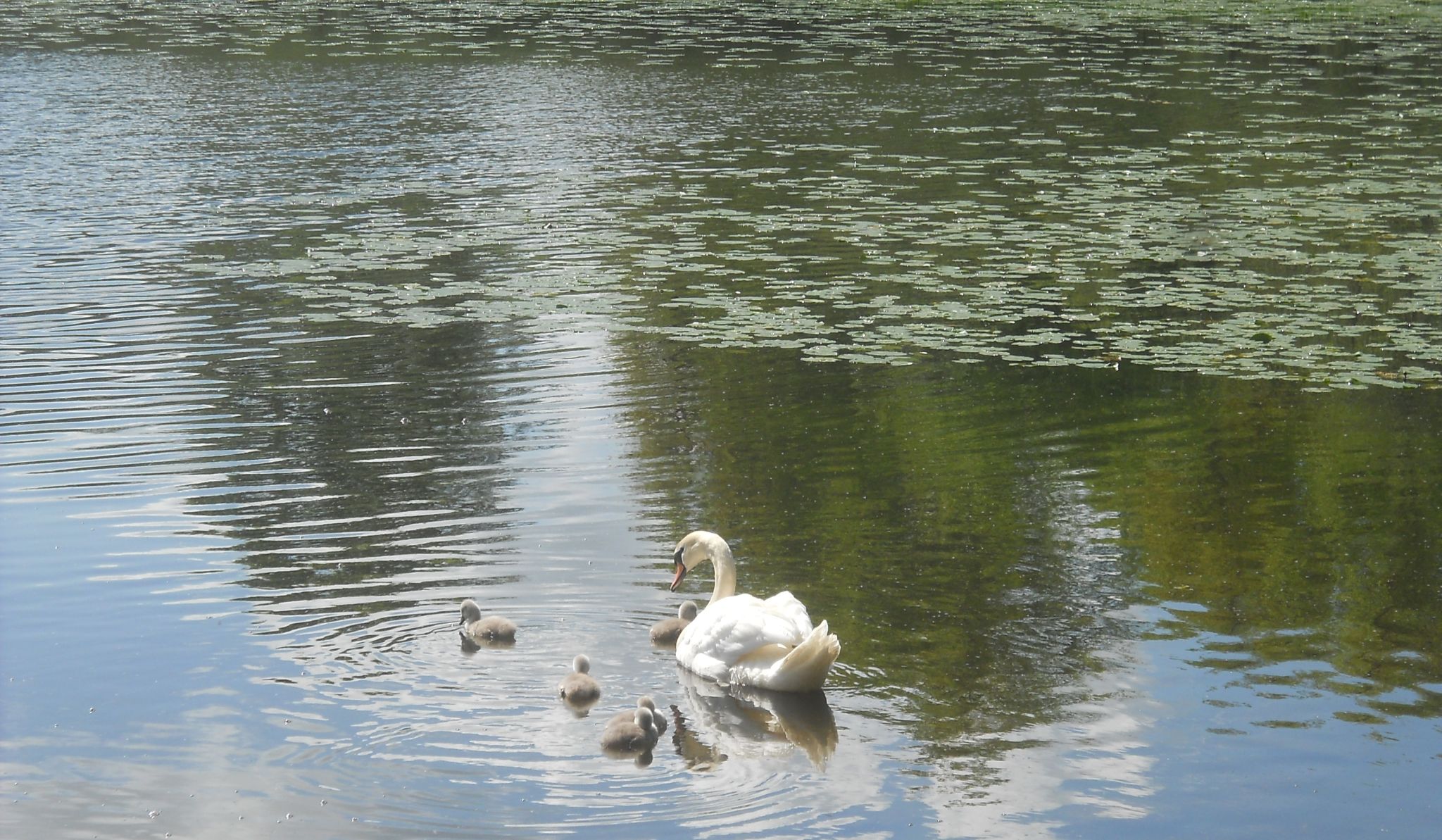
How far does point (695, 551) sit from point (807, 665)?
1.41 m

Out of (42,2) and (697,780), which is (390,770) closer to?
(697,780)

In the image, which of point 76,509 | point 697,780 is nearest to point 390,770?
point 697,780

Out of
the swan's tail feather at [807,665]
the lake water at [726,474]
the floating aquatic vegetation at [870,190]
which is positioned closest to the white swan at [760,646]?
the swan's tail feather at [807,665]

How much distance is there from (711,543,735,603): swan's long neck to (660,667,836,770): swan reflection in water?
1.73ft

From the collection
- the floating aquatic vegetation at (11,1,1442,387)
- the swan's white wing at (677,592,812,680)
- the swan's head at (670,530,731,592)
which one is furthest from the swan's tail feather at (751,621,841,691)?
the floating aquatic vegetation at (11,1,1442,387)

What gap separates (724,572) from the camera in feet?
28.4

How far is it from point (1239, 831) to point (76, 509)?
710 cm

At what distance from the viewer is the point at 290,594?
29.6 ft

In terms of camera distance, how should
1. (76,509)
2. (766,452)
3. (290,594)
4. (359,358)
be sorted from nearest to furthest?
(290,594)
(76,509)
(766,452)
(359,358)

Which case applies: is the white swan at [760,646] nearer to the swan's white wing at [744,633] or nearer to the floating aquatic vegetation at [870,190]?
the swan's white wing at [744,633]

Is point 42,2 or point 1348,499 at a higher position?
point 42,2

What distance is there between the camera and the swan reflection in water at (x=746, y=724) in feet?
24.4

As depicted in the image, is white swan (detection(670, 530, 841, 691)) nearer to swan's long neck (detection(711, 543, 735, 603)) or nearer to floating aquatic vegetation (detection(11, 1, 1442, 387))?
swan's long neck (detection(711, 543, 735, 603))

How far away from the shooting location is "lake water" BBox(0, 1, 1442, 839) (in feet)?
23.8
